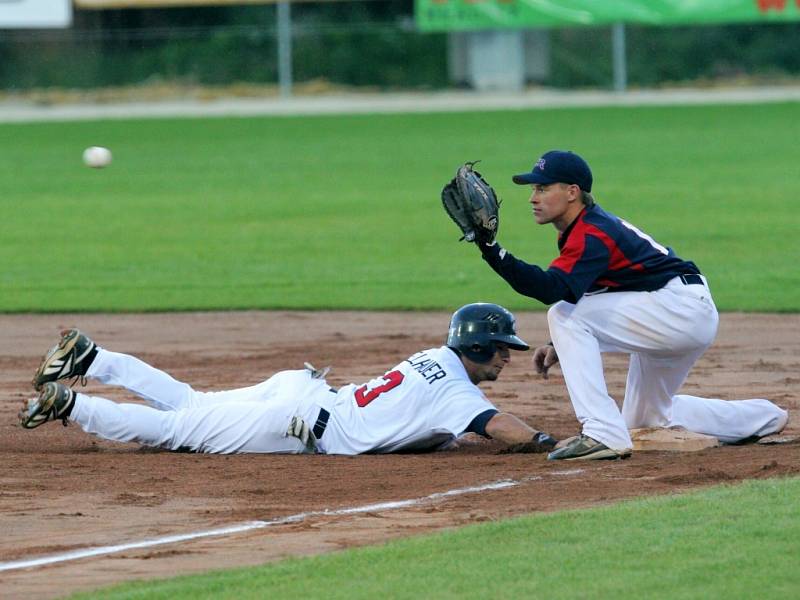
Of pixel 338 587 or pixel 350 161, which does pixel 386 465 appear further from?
pixel 350 161

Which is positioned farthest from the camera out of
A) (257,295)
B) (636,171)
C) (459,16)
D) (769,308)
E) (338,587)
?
(459,16)

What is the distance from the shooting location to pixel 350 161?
88.6ft

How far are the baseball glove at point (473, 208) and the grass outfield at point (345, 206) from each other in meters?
5.99

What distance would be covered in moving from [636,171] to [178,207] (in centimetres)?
804

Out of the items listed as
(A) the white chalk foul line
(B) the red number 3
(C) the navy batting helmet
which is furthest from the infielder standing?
(B) the red number 3

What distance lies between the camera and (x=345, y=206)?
2086 centimetres

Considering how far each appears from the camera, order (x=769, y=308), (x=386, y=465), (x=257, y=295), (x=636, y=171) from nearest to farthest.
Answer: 1. (x=386, y=465)
2. (x=769, y=308)
3. (x=257, y=295)
4. (x=636, y=171)

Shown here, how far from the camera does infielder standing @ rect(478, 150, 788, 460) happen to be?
23.1 feet

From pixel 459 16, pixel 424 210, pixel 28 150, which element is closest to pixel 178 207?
pixel 424 210

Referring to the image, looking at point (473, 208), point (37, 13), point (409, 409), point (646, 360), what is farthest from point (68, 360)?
point (37, 13)

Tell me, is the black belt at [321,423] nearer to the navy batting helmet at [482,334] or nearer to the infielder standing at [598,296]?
the navy batting helmet at [482,334]

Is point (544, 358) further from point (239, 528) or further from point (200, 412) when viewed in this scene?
point (239, 528)

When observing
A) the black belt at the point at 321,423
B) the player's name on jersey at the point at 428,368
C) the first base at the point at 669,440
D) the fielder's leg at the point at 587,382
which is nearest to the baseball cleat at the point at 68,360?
the black belt at the point at 321,423

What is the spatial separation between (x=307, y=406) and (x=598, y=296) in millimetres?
1559
